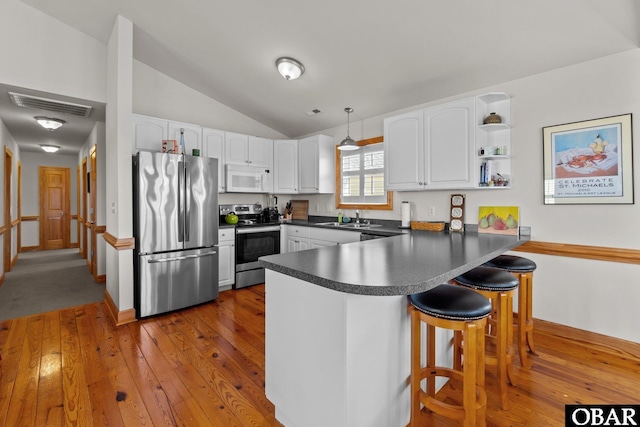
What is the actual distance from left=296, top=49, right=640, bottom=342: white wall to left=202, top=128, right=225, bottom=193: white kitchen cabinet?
3296mm

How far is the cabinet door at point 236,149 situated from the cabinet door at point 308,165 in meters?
0.85

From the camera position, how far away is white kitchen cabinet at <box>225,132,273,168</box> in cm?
436

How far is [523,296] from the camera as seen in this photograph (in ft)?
7.33

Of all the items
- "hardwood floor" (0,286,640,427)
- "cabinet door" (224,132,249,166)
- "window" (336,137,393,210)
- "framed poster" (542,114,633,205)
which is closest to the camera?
"hardwood floor" (0,286,640,427)

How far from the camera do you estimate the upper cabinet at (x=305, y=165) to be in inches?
181

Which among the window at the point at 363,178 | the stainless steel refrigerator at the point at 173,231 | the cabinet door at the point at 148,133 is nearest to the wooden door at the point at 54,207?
the cabinet door at the point at 148,133

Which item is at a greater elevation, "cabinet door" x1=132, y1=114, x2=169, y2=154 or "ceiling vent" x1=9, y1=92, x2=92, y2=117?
"ceiling vent" x1=9, y1=92, x2=92, y2=117

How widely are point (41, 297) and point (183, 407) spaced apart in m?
3.42

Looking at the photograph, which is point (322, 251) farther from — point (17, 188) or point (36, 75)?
point (17, 188)

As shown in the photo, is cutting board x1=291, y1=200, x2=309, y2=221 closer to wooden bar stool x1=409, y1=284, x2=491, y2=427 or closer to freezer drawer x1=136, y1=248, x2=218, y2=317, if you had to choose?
freezer drawer x1=136, y1=248, x2=218, y2=317

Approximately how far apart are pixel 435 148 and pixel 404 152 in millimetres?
374

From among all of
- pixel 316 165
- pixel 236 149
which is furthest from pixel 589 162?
pixel 236 149

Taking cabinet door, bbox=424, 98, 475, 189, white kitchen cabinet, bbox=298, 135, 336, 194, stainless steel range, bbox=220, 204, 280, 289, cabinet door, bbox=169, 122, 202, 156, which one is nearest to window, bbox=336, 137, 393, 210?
white kitchen cabinet, bbox=298, 135, 336, 194

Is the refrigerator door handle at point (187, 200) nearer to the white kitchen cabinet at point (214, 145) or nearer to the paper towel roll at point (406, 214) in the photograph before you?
the white kitchen cabinet at point (214, 145)
